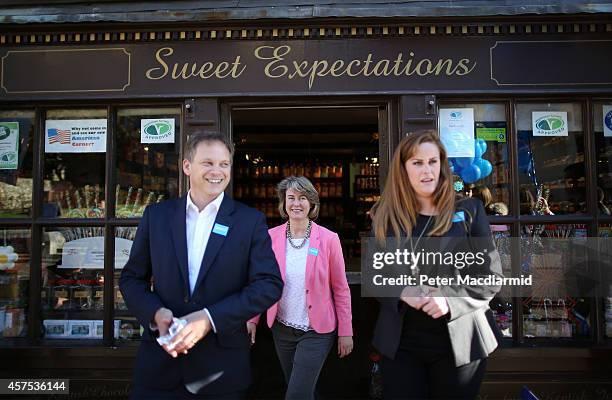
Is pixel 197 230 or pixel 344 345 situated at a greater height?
pixel 197 230

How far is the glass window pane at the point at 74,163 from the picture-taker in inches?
171

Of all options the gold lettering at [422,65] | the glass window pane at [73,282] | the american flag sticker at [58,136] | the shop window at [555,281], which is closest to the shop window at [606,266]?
the shop window at [555,281]

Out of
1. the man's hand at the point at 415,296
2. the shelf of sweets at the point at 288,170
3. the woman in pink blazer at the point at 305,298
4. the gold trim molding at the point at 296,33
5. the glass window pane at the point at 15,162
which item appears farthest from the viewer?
the shelf of sweets at the point at 288,170

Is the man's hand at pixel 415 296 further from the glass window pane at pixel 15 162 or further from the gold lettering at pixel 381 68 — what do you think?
the glass window pane at pixel 15 162

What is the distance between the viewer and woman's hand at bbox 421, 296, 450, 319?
2041mm

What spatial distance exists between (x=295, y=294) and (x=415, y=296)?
1225mm

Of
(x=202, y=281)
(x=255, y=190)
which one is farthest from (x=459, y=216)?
(x=255, y=190)

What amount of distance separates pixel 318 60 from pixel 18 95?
2692 mm

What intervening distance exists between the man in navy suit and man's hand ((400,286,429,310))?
0.58m

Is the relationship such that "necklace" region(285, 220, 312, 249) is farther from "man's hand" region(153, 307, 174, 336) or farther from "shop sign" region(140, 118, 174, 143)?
"shop sign" region(140, 118, 174, 143)

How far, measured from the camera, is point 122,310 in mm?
4289

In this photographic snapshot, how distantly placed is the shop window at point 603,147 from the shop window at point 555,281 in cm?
30

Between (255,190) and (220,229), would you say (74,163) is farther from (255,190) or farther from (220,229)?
(255,190)

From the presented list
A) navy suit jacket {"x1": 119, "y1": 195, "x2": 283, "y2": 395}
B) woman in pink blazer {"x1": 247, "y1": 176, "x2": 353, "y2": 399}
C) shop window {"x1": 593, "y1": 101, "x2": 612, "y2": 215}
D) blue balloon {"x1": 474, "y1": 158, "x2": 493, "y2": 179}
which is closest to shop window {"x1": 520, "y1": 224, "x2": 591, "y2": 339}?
shop window {"x1": 593, "y1": 101, "x2": 612, "y2": 215}
